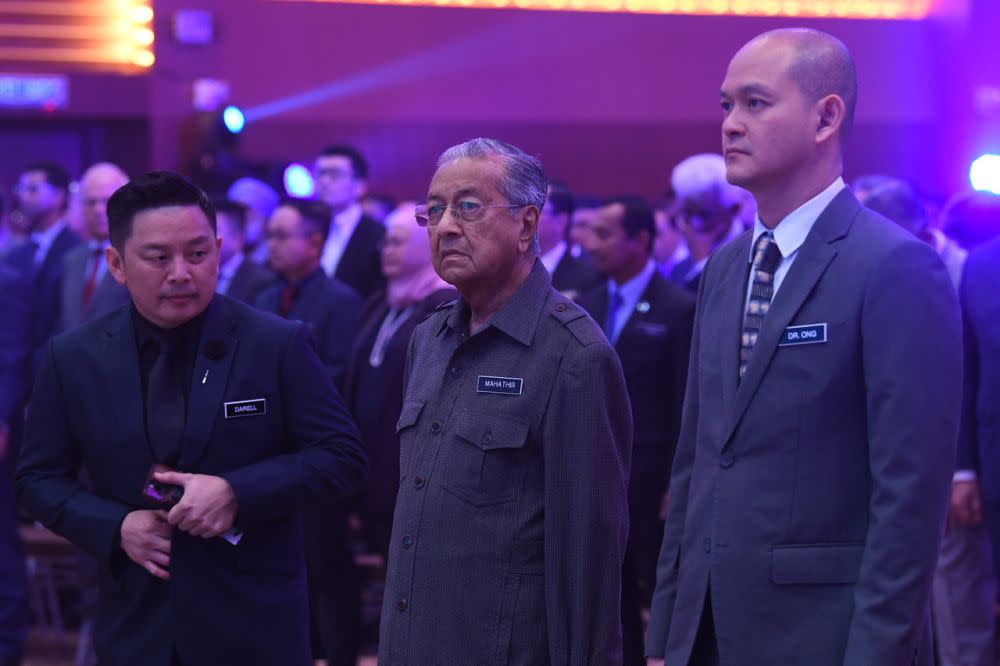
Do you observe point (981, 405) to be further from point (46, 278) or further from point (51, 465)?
point (46, 278)

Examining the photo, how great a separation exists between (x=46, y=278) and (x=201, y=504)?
3.78 meters

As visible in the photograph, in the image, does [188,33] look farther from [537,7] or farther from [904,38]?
[904,38]

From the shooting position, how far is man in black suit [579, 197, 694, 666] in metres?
4.67

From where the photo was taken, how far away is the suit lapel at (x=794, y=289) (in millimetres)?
2254

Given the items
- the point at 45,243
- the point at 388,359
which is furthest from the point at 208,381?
the point at 45,243

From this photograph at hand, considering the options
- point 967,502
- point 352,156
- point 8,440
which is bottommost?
point 967,502

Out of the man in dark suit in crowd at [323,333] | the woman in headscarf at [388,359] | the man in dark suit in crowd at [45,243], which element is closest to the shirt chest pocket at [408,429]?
the woman in headscarf at [388,359]

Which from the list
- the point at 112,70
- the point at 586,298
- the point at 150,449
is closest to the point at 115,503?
the point at 150,449

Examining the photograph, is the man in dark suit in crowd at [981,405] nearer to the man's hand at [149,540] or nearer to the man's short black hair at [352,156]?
the man's hand at [149,540]

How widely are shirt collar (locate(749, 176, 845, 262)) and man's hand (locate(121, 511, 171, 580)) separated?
132 centimetres

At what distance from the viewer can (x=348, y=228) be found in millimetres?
6535

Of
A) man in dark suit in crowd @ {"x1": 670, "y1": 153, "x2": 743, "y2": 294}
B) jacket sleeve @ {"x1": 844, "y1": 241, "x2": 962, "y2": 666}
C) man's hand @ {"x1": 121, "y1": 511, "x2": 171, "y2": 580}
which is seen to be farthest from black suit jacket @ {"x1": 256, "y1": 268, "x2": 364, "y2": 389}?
jacket sleeve @ {"x1": 844, "y1": 241, "x2": 962, "y2": 666}

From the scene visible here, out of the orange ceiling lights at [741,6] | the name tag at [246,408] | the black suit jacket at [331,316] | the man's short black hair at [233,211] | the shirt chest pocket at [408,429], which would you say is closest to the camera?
the shirt chest pocket at [408,429]

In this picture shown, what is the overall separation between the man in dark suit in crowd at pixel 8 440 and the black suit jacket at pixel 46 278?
0.19 metres
